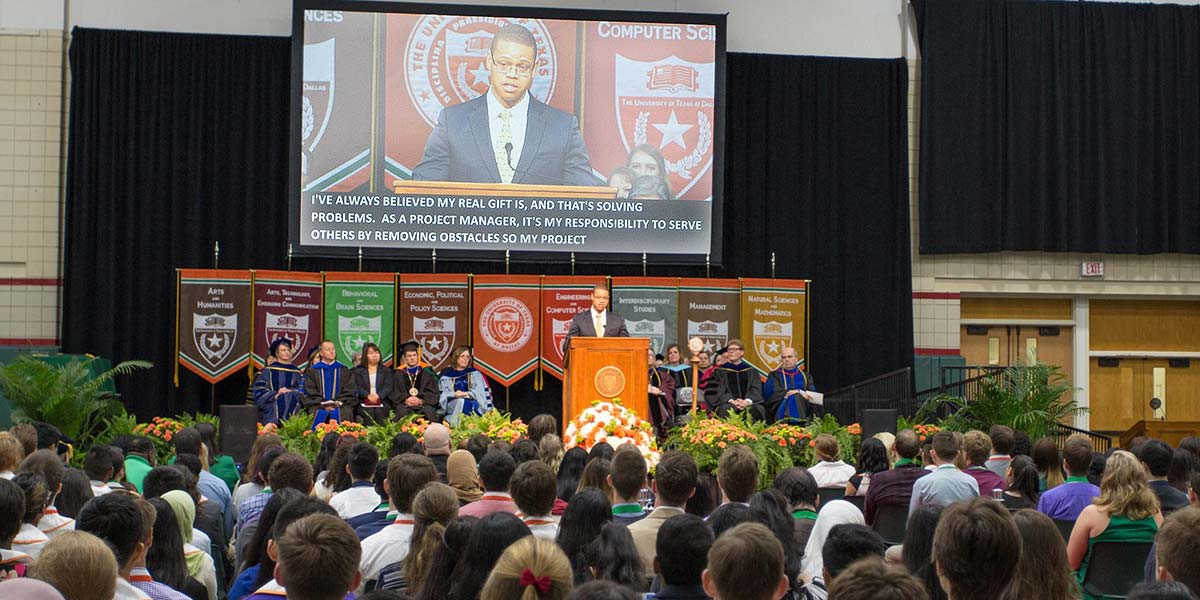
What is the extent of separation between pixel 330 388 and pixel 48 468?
25.8ft

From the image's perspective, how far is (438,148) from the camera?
1456 cm

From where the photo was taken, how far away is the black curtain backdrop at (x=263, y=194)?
1467 cm

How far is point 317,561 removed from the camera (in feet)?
9.28

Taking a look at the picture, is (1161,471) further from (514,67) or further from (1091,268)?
(1091,268)

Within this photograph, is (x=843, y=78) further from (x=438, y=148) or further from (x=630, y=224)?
(x=438, y=148)

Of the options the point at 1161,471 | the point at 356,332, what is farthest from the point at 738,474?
the point at 356,332

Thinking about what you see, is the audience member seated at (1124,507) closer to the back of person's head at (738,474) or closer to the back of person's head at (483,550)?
the back of person's head at (738,474)

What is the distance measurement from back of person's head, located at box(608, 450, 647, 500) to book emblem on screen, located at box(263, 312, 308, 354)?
9721 mm

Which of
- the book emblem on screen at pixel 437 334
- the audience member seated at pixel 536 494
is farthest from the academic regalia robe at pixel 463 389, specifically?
the audience member seated at pixel 536 494

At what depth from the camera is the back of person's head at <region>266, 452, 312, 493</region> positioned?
16.7 feet

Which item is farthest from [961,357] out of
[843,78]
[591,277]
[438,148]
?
[438,148]

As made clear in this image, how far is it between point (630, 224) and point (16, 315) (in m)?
7.07

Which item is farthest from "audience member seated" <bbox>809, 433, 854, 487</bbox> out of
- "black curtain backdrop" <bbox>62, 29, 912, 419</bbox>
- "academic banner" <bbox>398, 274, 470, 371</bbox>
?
"black curtain backdrop" <bbox>62, 29, 912, 419</bbox>

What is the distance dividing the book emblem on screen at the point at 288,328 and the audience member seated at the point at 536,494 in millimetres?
10147
